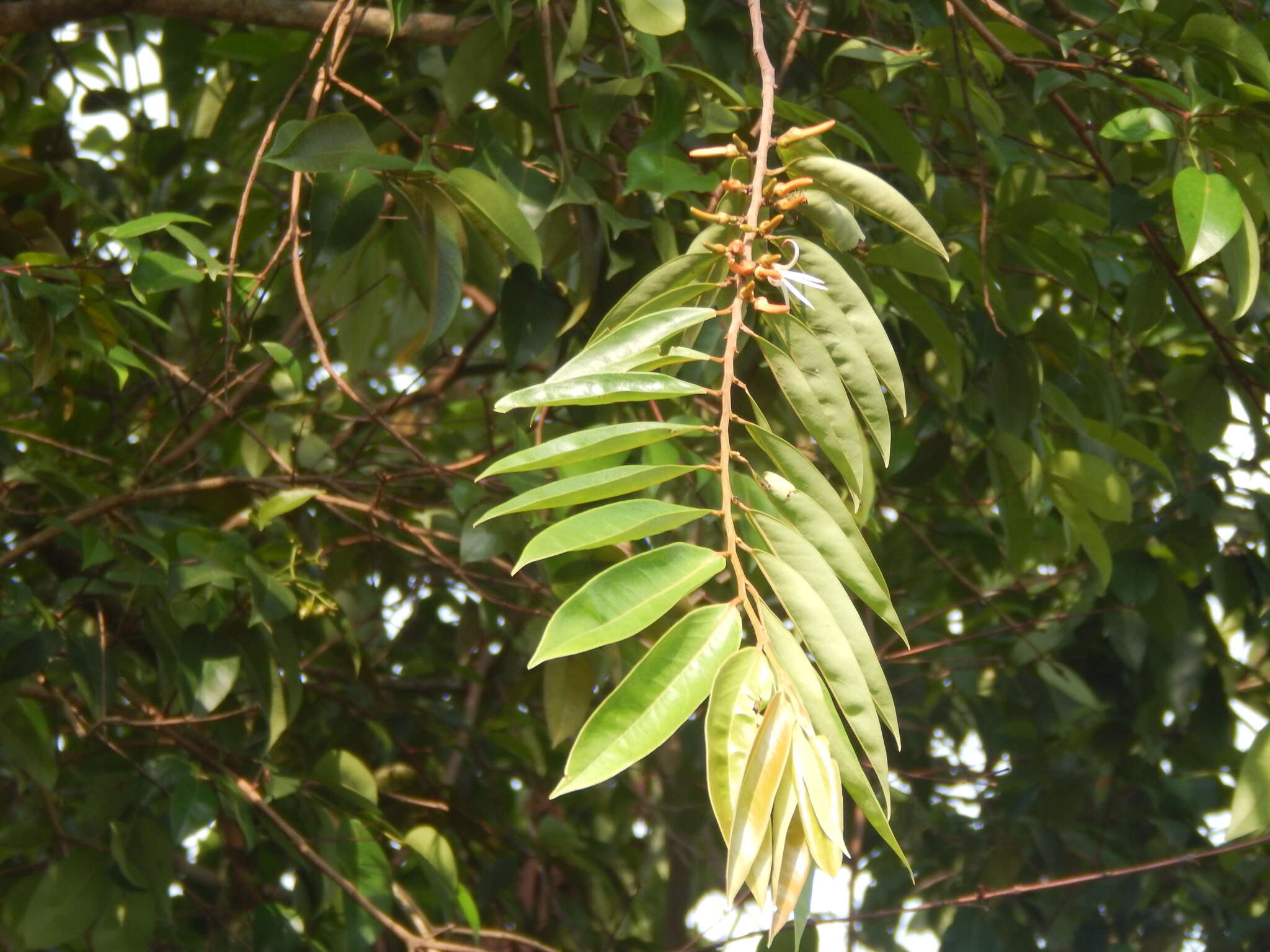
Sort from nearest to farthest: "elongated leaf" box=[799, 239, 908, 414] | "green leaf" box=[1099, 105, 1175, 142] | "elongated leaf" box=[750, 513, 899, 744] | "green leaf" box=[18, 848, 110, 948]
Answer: "elongated leaf" box=[750, 513, 899, 744] < "elongated leaf" box=[799, 239, 908, 414] < "green leaf" box=[1099, 105, 1175, 142] < "green leaf" box=[18, 848, 110, 948]

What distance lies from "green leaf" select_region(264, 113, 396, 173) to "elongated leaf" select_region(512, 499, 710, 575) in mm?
586

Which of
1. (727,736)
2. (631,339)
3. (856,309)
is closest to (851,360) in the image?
(856,309)

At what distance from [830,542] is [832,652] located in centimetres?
10

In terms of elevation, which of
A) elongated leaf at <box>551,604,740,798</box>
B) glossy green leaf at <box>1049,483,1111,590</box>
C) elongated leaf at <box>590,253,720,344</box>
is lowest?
glossy green leaf at <box>1049,483,1111,590</box>

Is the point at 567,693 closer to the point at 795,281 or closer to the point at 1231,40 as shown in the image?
the point at 795,281

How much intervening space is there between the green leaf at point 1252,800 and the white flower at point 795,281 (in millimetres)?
535

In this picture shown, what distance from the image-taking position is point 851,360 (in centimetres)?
73

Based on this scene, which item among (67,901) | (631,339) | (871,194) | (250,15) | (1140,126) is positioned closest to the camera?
(631,339)

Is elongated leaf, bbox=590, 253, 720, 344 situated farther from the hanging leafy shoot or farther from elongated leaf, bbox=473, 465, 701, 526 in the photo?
elongated leaf, bbox=473, 465, 701, 526

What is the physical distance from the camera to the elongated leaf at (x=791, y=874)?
0.53 meters

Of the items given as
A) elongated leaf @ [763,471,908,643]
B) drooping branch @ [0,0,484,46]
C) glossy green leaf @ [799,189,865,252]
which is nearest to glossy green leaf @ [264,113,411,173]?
drooping branch @ [0,0,484,46]

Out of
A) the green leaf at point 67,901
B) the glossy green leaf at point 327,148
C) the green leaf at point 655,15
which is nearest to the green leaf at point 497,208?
the glossy green leaf at point 327,148

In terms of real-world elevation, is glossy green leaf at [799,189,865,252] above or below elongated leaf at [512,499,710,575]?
above

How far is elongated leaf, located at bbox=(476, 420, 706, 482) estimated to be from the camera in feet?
1.96
